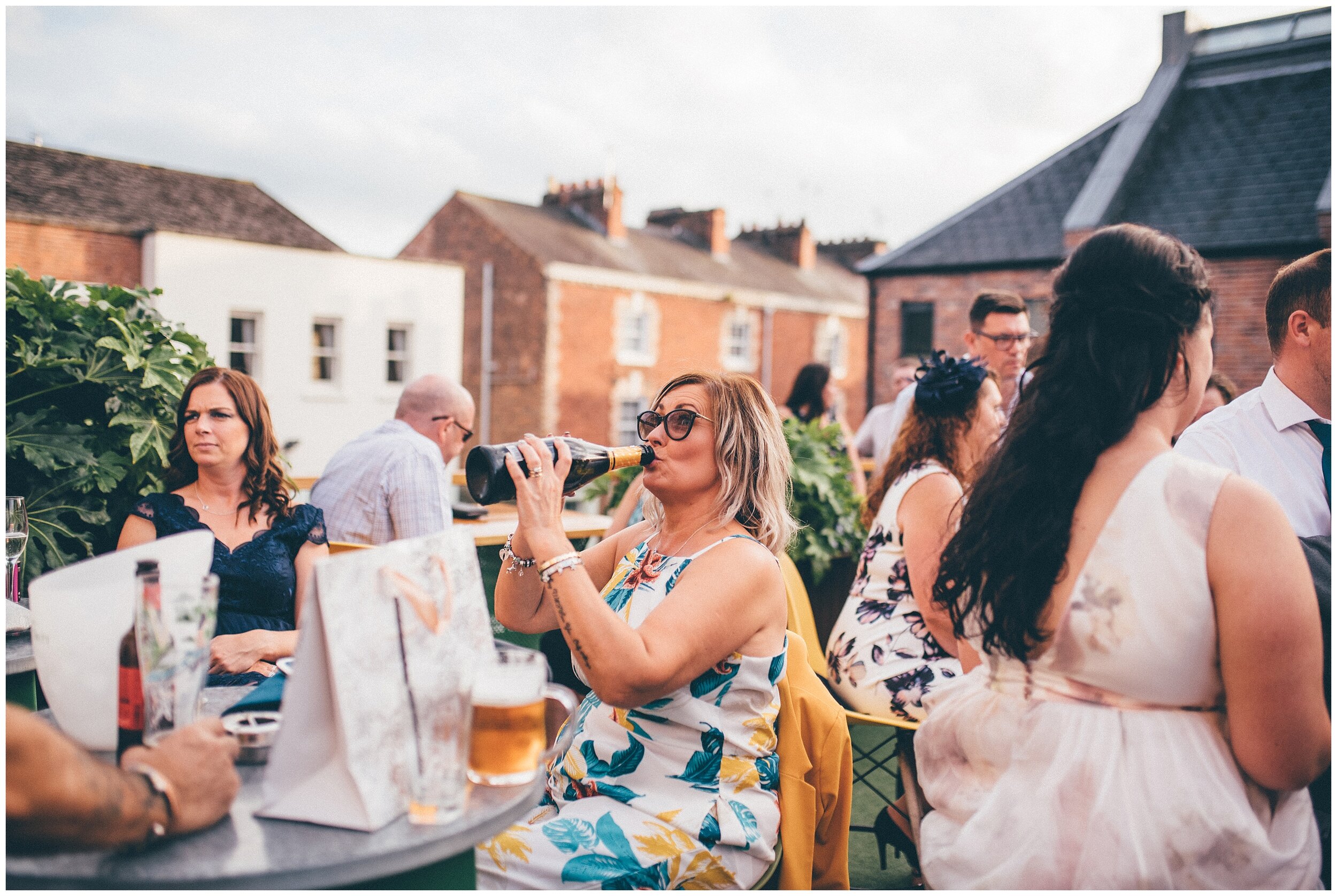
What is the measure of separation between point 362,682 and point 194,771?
27 centimetres

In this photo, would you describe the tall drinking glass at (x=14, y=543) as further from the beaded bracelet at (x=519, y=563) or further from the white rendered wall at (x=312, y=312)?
the white rendered wall at (x=312, y=312)

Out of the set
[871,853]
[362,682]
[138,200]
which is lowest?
[871,853]

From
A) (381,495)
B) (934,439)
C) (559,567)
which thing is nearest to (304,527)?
(381,495)

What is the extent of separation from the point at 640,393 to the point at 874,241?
42.1 feet

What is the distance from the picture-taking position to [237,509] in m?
3.03

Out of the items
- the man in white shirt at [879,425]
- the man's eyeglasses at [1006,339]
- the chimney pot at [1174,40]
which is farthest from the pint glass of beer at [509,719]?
the chimney pot at [1174,40]

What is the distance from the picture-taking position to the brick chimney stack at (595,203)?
26.5m

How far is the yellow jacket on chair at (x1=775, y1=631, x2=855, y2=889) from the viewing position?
6.64 feet

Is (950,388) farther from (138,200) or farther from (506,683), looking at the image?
(138,200)

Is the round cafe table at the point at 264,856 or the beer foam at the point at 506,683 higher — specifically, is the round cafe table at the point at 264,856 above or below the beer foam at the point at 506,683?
below

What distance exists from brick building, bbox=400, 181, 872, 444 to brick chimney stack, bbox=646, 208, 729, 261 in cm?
4

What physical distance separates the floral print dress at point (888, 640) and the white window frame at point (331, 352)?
55.7 ft

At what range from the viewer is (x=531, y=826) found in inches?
72.7

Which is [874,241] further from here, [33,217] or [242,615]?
[242,615]
